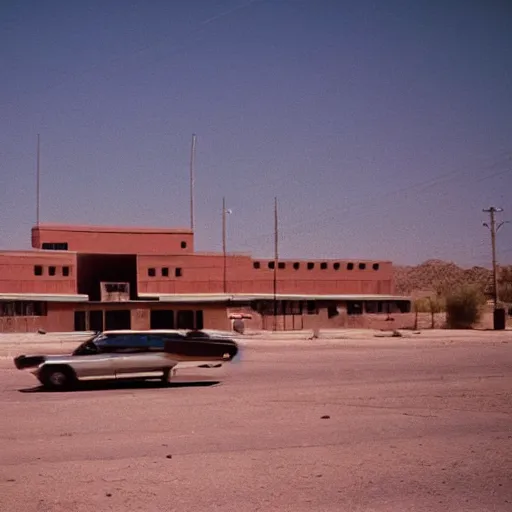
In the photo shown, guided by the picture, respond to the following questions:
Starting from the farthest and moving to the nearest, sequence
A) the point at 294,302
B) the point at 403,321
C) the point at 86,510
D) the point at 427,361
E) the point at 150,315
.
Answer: the point at 403,321 < the point at 294,302 < the point at 150,315 < the point at 427,361 < the point at 86,510

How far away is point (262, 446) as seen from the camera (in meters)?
10.7

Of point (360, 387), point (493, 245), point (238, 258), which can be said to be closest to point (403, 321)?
point (493, 245)

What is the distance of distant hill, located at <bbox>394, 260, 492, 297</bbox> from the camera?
140000mm

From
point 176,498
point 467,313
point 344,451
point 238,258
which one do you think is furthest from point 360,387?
point 467,313

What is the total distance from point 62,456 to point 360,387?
29.8 feet

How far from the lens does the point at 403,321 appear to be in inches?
2477

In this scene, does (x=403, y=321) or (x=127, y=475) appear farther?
(x=403, y=321)

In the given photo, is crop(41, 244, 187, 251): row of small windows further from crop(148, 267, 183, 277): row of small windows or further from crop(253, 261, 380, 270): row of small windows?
crop(253, 261, 380, 270): row of small windows

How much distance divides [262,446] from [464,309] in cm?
5551

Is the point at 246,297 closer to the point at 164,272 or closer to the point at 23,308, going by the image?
the point at 164,272

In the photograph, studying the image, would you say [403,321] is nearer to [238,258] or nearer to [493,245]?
[493,245]

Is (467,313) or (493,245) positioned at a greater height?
(493,245)

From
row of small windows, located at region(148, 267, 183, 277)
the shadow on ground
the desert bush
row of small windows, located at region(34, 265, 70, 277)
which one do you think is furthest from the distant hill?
the shadow on ground

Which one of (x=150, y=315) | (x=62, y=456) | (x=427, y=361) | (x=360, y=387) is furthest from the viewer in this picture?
(x=150, y=315)
